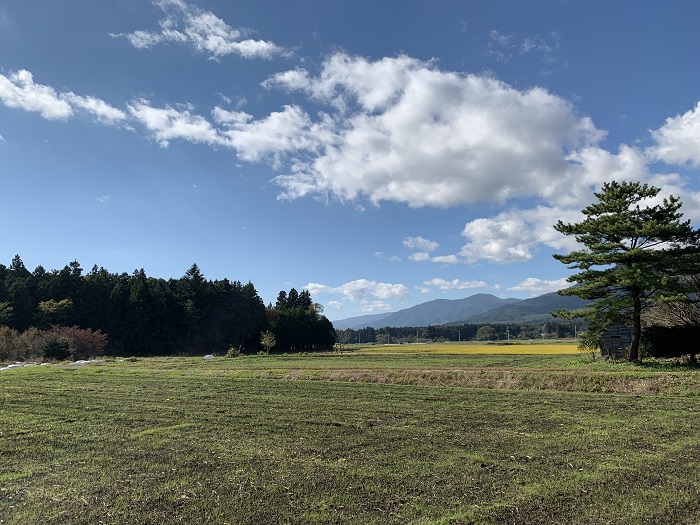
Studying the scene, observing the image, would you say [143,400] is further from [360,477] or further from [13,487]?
[360,477]

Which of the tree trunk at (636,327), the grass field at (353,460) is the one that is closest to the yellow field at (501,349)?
the tree trunk at (636,327)

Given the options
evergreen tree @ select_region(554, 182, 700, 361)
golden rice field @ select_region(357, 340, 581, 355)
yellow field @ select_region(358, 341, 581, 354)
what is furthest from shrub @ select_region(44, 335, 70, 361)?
evergreen tree @ select_region(554, 182, 700, 361)

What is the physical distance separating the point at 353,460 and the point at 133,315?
77.2 meters

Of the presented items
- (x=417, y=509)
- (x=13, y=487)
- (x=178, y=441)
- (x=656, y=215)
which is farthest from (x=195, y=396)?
(x=656, y=215)

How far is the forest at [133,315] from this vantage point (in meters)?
68.1

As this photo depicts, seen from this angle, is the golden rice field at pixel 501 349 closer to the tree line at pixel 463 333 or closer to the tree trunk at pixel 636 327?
the tree trunk at pixel 636 327

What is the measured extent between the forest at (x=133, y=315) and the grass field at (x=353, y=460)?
5338 cm

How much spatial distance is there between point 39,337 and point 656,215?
220 ft

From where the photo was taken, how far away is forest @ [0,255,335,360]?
224 feet

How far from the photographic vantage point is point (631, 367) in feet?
80.2

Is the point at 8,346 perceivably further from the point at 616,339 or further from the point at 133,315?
the point at 616,339

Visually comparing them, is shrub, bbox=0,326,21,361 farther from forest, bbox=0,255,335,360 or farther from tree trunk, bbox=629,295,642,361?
tree trunk, bbox=629,295,642,361

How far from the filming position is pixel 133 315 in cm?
7550

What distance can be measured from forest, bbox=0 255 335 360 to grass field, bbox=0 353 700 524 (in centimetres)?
5338
